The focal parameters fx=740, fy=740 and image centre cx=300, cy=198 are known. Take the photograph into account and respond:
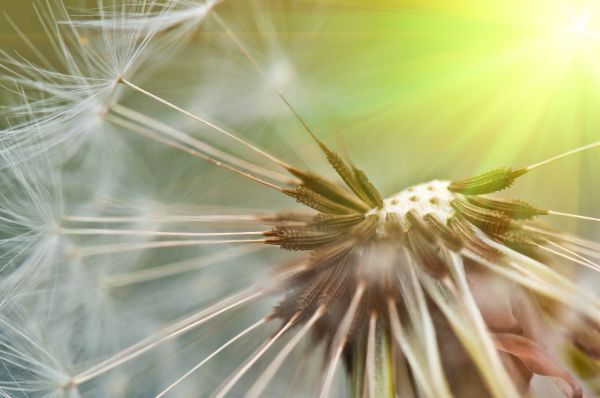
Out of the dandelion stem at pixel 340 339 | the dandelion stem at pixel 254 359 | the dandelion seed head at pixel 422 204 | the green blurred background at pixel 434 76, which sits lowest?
the dandelion stem at pixel 340 339

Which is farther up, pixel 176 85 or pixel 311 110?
pixel 176 85

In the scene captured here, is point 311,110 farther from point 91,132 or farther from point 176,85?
point 91,132

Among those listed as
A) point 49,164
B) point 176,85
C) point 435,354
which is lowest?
point 435,354

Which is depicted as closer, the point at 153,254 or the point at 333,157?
the point at 333,157

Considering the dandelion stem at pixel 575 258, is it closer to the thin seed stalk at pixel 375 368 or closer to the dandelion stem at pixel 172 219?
the thin seed stalk at pixel 375 368

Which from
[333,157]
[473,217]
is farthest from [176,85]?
[473,217]

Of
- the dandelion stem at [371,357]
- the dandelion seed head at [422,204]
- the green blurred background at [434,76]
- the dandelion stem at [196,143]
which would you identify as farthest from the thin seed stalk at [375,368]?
the green blurred background at [434,76]
